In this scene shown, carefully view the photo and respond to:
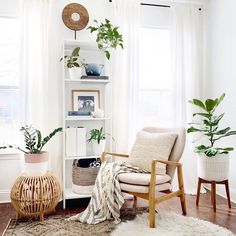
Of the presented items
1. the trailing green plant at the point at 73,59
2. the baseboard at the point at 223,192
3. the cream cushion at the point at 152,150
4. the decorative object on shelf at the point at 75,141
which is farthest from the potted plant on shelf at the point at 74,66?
the baseboard at the point at 223,192

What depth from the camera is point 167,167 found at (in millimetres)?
2834

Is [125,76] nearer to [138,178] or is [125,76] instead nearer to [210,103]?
[210,103]

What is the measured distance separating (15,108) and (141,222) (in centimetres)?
198

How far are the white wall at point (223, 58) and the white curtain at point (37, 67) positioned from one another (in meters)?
2.14

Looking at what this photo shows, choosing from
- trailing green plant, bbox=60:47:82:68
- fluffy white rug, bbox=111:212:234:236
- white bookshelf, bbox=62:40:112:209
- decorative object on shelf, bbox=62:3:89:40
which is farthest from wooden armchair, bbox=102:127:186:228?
decorative object on shelf, bbox=62:3:89:40

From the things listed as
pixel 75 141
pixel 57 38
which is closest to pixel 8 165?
pixel 75 141

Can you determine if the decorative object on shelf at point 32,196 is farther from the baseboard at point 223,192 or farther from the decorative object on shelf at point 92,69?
the baseboard at point 223,192

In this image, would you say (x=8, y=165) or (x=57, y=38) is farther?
(x=57, y=38)

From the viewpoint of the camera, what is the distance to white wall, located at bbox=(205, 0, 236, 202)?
330 cm

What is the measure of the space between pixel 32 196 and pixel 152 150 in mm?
1279

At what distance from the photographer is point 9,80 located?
3.27 meters

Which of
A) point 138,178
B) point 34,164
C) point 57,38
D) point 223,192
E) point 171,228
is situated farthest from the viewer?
point 223,192

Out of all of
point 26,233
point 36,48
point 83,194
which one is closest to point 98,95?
point 36,48

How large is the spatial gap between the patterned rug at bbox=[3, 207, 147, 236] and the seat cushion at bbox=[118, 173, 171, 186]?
0.41 meters
